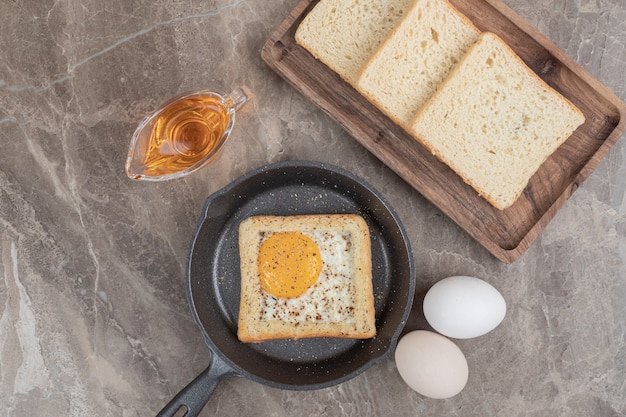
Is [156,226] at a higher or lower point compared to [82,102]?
lower

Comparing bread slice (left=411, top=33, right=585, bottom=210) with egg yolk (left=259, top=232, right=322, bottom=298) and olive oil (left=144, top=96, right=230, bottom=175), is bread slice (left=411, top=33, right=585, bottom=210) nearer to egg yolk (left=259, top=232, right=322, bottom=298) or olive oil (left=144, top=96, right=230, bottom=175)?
egg yolk (left=259, top=232, right=322, bottom=298)

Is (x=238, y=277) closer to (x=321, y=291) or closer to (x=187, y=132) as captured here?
(x=321, y=291)

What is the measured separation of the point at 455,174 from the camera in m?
1.71

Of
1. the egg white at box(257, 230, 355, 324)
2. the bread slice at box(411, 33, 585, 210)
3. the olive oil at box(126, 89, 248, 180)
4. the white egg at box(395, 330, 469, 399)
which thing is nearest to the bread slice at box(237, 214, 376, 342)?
the egg white at box(257, 230, 355, 324)

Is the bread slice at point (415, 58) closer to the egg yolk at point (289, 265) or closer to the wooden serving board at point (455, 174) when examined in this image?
the wooden serving board at point (455, 174)

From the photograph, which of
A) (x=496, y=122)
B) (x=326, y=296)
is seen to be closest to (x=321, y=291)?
(x=326, y=296)

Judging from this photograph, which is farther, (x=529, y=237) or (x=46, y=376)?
(x=46, y=376)

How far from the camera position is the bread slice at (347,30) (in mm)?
1647

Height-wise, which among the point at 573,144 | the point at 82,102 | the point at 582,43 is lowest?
the point at 82,102

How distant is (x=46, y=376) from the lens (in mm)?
1762

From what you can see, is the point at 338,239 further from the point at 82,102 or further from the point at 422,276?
the point at 82,102

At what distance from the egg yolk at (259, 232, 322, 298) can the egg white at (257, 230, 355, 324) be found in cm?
3

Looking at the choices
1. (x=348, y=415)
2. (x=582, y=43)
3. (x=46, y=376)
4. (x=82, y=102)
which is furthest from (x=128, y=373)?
(x=582, y=43)

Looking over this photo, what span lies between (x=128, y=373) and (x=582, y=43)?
6.18 feet
